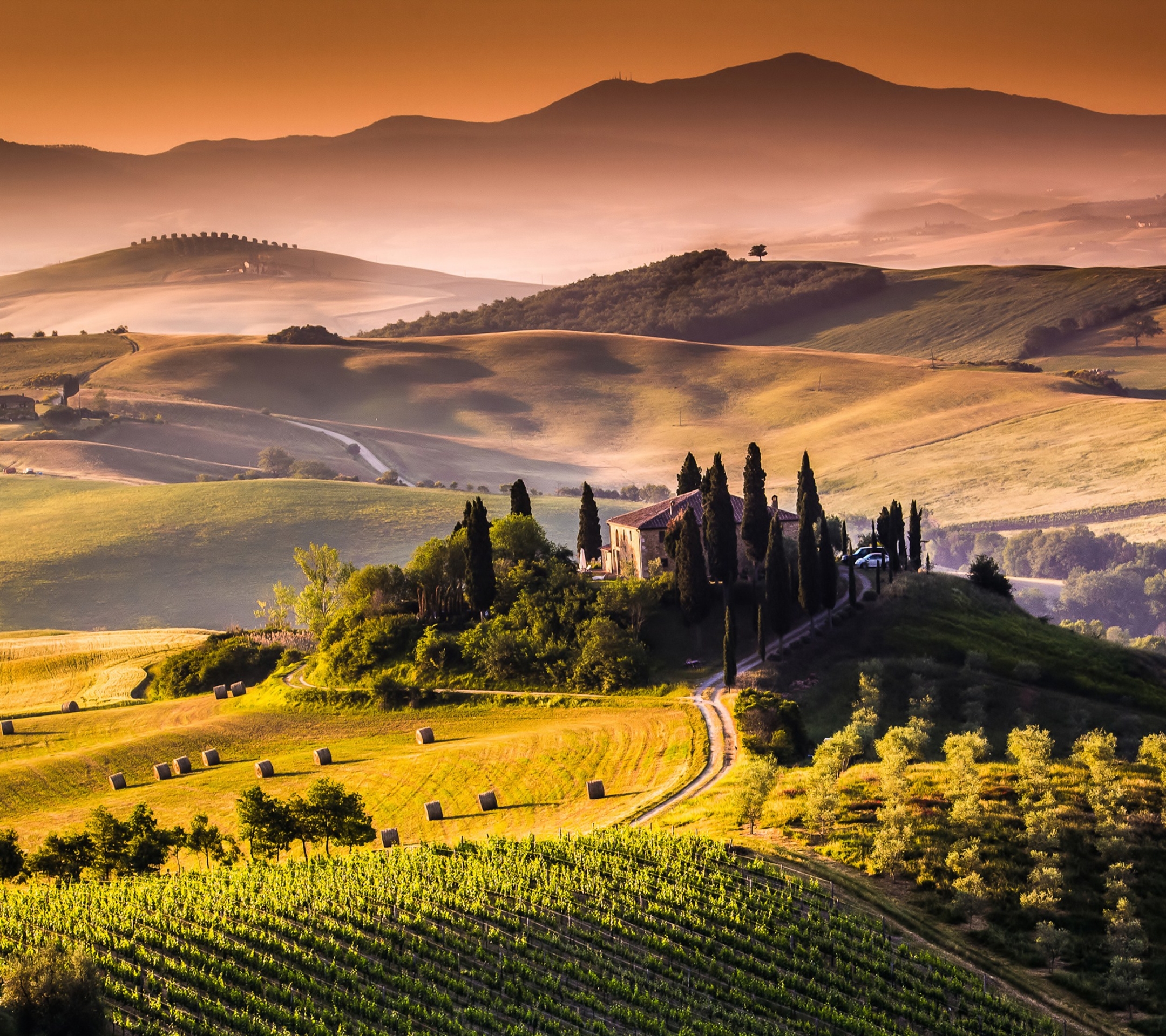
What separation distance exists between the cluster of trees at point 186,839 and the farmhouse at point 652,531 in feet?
158

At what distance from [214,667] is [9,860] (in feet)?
152

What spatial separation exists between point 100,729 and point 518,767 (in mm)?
32369

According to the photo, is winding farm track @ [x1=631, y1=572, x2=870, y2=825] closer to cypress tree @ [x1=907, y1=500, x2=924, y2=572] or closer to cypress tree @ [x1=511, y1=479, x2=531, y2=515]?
cypress tree @ [x1=907, y1=500, x2=924, y2=572]

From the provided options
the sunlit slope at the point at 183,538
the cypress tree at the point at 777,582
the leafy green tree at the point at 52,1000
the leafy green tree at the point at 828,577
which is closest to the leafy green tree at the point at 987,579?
the leafy green tree at the point at 828,577

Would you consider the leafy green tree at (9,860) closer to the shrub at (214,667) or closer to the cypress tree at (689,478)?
the shrub at (214,667)

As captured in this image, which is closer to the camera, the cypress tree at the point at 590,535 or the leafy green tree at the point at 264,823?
the leafy green tree at the point at 264,823

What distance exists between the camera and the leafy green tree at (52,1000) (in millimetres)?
28339

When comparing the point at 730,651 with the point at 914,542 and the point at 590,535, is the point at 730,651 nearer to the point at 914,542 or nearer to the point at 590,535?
the point at 590,535

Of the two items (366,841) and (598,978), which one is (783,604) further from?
(598,978)

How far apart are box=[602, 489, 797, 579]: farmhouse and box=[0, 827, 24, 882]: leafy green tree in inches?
2228

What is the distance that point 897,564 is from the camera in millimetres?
103625

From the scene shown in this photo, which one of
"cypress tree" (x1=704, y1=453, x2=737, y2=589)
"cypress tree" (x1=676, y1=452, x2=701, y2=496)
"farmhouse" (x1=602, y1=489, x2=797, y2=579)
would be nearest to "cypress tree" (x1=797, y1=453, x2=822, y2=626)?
"cypress tree" (x1=704, y1=453, x2=737, y2=589)

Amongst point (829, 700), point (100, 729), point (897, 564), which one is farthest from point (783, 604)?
point (100, 729)

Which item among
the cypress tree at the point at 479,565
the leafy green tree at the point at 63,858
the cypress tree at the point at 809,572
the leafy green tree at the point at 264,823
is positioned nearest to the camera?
the leafy green tree at the point at 63,858
